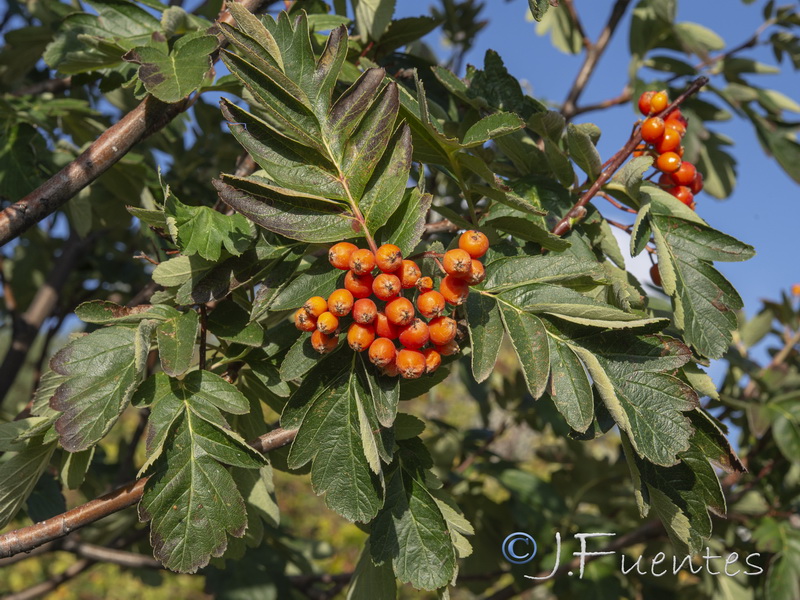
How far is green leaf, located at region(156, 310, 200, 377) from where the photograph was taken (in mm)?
1287

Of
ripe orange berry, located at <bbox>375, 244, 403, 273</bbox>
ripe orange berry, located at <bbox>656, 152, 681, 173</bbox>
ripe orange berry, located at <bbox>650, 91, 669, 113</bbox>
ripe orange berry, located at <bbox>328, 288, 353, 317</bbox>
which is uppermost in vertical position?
ripe orange berry, located at <bbox>650, 91, 669, 113</bbox>

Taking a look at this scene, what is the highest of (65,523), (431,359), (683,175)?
(683,175)

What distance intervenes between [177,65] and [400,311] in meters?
0.74

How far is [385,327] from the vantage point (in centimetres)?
122

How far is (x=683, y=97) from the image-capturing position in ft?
5.21

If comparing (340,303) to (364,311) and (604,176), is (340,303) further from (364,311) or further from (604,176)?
(604,176)

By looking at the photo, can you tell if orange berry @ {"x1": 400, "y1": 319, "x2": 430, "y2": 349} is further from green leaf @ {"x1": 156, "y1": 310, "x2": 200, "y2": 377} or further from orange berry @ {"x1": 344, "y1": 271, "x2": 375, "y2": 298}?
green leaf @ {"x1": 156, "y1": 310, "x2": 200, "y2": 377}

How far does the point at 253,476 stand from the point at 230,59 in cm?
86

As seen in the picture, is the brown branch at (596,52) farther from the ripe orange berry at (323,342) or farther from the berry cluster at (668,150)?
the ripe orange berry at (323,342)

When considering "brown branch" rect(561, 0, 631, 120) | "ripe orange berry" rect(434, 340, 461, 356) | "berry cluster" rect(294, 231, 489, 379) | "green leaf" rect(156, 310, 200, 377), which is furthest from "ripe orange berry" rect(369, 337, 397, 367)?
"brown branch" rect(561, 0, 631, 120)


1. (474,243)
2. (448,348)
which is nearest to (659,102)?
(474,243)

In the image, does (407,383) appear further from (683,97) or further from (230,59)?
(683,97)

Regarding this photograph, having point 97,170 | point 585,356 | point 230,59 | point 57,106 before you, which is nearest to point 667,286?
point 585,356

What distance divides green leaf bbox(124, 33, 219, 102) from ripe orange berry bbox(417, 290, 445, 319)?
2.04 ft
